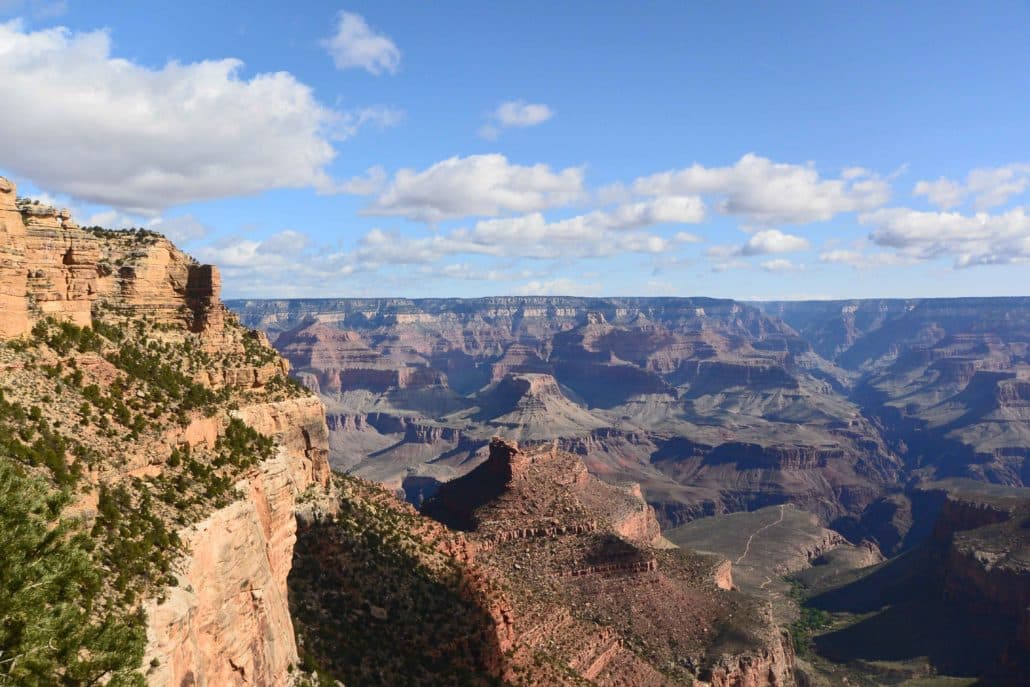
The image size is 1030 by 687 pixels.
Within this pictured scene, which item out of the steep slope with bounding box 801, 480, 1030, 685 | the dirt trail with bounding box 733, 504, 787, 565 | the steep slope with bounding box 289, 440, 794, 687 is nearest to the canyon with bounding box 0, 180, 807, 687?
the steep slope with bounding box 289, 440, 794, 687

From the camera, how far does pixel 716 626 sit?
7525 centimetres

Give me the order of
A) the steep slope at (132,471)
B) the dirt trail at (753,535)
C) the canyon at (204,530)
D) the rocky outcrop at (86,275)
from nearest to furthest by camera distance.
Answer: the steep slope at (132,471), the canyon at (204,530), the rocky outcrop at (86,275), the dirt trail at (753,535)

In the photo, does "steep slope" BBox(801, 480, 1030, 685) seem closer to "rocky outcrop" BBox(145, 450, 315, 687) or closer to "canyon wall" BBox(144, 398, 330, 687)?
"canyon wall" BBox(144, 398, 330, 687)

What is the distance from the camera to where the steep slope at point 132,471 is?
18922 mm

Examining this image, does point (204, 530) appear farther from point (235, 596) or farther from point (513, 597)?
point (513, 597)

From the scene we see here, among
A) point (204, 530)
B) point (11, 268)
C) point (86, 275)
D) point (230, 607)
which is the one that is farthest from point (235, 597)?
point (86, 275)

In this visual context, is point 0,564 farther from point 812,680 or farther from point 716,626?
point 812,680

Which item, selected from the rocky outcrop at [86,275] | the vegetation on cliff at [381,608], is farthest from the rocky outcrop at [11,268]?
the vegetation on cliff at [381,608]

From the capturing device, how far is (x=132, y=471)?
90.3 ft

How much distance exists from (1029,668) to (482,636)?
74631 millimetres

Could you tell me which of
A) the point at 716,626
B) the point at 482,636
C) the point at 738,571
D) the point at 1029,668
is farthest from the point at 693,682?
the point at 738,571

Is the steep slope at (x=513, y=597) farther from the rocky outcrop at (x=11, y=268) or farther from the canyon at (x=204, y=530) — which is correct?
the rocky outcrop at (x=11, y=268)

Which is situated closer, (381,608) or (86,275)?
(86,275)

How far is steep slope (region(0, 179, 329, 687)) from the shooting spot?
18.9m
